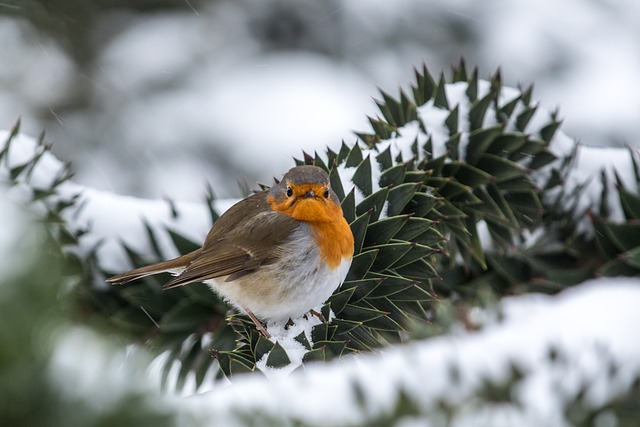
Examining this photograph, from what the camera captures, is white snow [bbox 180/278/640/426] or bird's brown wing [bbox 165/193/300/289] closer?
white snow [bbox 180/278/640/426]

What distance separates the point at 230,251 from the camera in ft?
5.77

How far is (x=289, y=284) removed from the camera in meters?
1.71

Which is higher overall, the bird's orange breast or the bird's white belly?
the bird's orange breast

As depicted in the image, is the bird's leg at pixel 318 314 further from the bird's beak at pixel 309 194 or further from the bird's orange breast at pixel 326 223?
the bird's beak at pixel 309 194

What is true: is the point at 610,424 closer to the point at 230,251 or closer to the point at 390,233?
the point at 390,233

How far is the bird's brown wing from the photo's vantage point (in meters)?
1.65

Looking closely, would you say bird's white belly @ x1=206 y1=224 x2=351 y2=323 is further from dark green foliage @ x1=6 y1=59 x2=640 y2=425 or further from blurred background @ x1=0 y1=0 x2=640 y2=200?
blurred background @ x1=0 y1=0 x2=640 y2=200

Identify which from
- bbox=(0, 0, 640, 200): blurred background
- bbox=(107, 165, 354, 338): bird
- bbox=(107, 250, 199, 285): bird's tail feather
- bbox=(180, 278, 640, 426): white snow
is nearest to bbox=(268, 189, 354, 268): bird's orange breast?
bbox=(107, 165, 354, 338): bird

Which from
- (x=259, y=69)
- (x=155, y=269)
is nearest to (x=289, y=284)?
(x=155, y=269)

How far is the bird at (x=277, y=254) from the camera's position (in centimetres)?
161

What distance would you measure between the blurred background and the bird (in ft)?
14.1

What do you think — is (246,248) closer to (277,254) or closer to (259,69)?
(277,254)

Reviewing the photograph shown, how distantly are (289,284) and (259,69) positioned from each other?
5.78 meters

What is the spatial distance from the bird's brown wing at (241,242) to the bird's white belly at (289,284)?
27 millimetres
